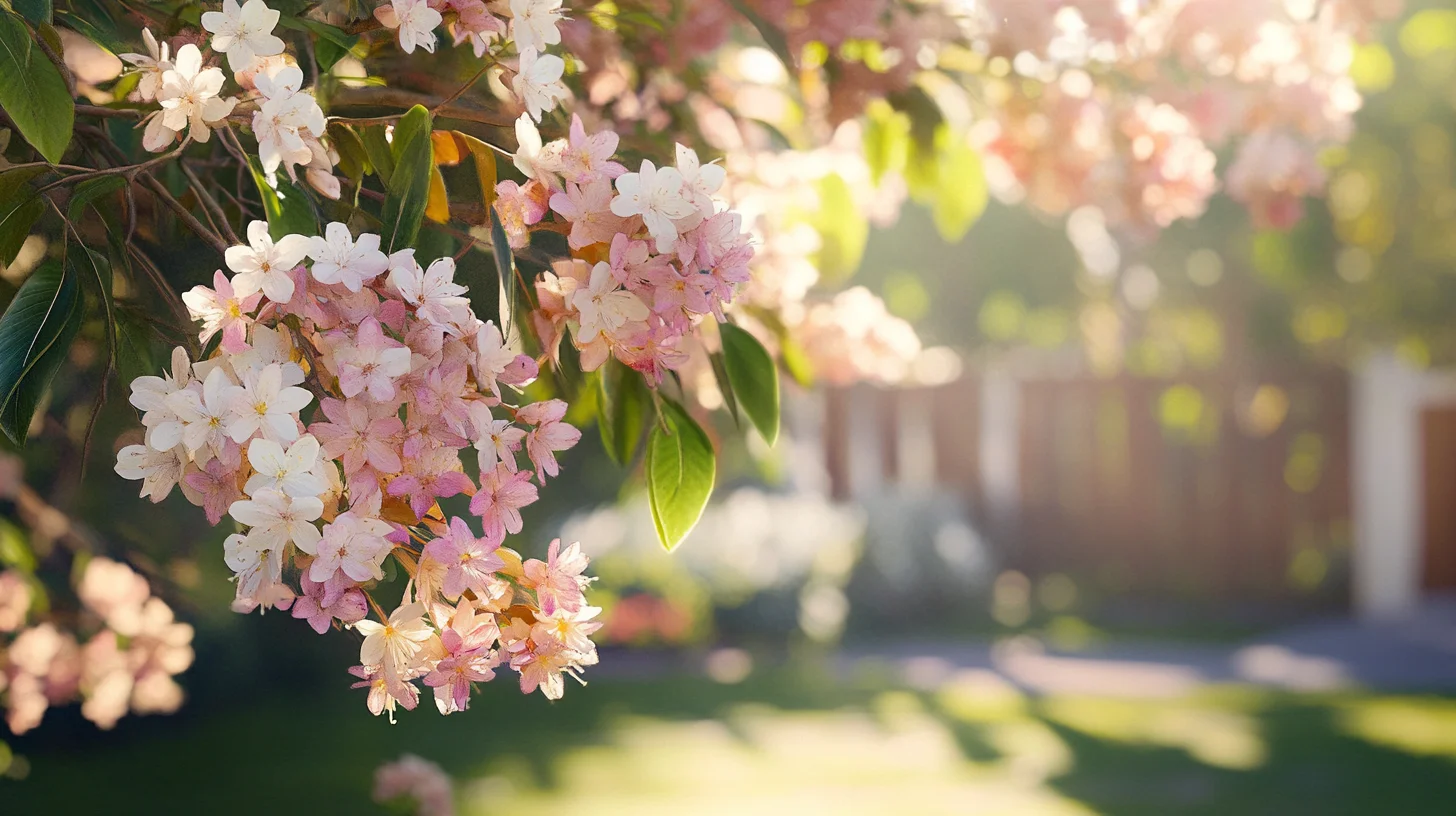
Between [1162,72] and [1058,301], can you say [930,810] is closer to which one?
[1162,72]

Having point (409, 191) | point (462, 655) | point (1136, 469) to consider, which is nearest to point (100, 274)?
point (409, 191)

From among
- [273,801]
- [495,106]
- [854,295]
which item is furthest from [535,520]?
[495,106]

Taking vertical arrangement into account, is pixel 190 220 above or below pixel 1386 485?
above

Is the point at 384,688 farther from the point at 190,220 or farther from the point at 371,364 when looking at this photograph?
the point at 190,220

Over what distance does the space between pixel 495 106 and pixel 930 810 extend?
8.83ft

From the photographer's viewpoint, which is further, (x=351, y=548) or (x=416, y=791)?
(x=416, y=791)

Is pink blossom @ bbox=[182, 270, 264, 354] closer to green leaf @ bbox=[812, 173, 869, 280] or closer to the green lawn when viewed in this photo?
green leaf @ bbox=[812, 173, 869, 280]

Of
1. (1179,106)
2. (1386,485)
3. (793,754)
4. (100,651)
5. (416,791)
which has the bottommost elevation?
(793,754)

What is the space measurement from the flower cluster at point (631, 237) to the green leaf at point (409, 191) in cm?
6

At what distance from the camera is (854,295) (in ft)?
6.61

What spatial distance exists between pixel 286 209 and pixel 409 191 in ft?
0.32

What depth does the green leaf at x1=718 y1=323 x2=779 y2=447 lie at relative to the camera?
105 centimetres

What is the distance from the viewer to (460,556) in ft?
2.56

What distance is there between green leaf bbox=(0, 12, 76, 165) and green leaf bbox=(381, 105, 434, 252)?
200 millimetres
